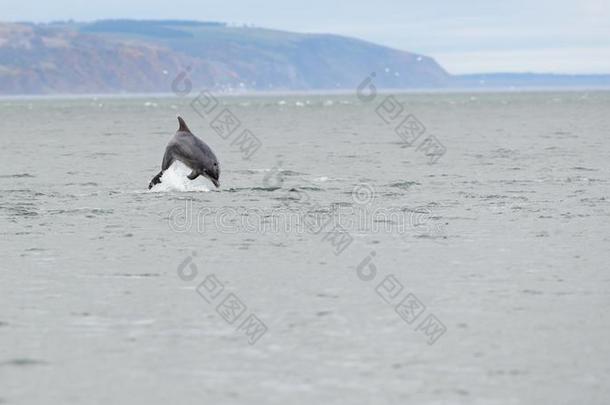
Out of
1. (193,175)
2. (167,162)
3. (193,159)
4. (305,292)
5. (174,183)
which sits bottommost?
(174,183)

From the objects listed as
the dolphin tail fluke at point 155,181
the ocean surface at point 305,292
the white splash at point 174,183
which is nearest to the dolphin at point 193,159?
the dolphin tail fluke at point 155,181

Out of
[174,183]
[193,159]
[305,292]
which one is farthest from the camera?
[174,183]

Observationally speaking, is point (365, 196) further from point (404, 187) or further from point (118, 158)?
point (118, 158)

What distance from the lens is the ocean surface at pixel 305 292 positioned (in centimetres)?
955

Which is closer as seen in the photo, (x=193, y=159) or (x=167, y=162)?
(x=193, y=159)

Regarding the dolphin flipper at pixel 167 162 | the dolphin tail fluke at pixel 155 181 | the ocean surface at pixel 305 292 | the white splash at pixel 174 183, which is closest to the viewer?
the ocean surface at pixel 305 292

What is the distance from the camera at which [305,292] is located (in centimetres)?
1316

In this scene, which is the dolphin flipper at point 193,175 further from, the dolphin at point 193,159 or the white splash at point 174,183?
the white splash at point 174,183

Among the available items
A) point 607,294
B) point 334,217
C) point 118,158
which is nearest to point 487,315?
point 607,294

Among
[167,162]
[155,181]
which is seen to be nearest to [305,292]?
[155,181]

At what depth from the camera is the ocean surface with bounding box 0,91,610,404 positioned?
376 inches

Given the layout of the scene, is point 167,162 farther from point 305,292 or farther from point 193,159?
point 305,292

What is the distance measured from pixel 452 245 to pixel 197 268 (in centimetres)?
407

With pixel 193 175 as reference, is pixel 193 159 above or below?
above
